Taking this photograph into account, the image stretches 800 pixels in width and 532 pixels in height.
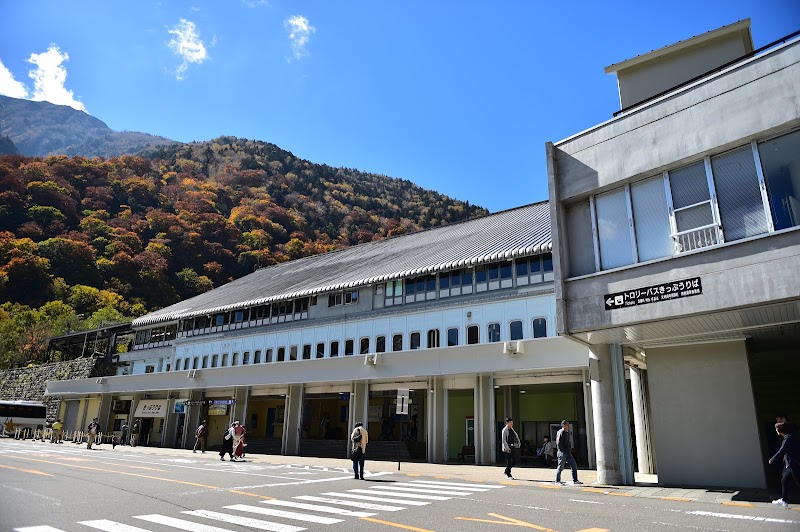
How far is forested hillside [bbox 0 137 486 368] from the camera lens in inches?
3233

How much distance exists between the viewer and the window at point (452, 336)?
30.6 metres

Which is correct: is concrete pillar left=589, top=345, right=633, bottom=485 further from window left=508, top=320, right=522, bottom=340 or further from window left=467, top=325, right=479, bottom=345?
window left=467, top=325, right=479, bottom=345

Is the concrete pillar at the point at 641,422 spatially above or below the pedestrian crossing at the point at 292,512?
above

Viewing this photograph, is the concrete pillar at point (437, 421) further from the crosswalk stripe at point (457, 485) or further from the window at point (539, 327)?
the crosswalk stripe at point (457, 485)

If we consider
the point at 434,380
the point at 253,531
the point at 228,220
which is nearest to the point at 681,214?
the point at 253,531

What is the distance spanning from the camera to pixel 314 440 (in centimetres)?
3316

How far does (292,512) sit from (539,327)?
2039cm

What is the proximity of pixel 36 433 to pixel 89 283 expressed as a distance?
159ft

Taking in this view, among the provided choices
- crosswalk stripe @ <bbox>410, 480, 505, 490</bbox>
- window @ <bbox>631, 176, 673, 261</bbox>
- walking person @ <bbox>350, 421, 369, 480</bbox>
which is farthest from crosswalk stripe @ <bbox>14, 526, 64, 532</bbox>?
window @ <bbox>631, 176, 673, 261</bbox>

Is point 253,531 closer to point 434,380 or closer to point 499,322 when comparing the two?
point 434,380

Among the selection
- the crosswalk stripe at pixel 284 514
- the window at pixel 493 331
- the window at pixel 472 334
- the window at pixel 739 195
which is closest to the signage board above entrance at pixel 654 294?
the window at pixel 739 195

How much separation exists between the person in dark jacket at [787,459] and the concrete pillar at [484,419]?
14.7 m

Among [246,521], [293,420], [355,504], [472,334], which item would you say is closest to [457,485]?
[355,504]

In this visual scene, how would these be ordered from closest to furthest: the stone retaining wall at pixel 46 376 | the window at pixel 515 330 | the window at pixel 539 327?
the window at pixel 539 327
the window at pixel 515 330
the stone retaining wall at pixel 46 376
